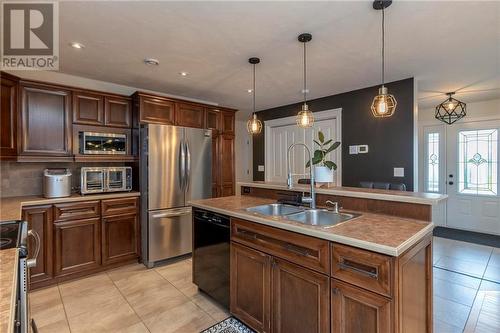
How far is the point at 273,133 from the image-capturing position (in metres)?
5.34

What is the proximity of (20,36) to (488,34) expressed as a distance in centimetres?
416

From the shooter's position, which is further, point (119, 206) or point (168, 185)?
point (168, 185)

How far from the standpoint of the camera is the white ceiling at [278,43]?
1846 mm

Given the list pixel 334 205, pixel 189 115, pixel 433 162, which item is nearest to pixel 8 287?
pixel 334 205

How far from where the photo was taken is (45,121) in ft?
9.29

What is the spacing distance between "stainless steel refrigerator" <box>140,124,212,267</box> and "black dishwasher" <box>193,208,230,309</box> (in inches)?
37.6

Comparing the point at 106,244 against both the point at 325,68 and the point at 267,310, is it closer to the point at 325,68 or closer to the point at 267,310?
the point at 267,310

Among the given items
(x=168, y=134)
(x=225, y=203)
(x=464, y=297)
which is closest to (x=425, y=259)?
(x=464, y=297)

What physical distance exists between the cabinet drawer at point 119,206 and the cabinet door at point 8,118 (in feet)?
3.44

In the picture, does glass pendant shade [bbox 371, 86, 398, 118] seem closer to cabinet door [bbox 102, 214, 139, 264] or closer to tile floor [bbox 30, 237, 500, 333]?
tile floor [bbox 30, 237, 500, 333]

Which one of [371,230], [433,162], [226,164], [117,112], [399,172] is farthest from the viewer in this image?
[433,162]

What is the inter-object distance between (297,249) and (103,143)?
2.85 metres

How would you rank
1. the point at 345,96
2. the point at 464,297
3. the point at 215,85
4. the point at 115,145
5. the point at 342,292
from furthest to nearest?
the point at 345,96
the point at 215,85
the point at 115,145
the point at 464,297
the point at 342,292

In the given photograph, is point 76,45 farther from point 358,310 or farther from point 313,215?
point 358,310
